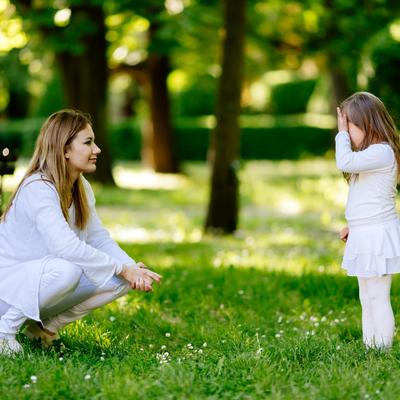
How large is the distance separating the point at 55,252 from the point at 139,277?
0.51m

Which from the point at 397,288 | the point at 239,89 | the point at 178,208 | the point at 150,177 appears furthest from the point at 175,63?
the point at 397,288

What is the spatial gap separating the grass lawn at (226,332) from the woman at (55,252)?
0.79 ft

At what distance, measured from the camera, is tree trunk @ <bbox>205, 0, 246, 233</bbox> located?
35.1ft

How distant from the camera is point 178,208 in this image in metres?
15.2

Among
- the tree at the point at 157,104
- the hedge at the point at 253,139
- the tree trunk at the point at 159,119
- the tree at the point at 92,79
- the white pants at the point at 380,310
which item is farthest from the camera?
the hedge at the point at 253,139

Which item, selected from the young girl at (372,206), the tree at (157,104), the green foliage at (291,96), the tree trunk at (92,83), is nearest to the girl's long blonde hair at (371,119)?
the young girl at (372,206)

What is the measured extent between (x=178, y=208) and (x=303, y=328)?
9.56 meters

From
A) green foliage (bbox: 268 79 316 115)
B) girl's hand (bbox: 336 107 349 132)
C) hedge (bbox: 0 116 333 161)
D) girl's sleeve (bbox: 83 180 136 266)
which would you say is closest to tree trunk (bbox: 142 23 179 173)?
hedge (bbox: 0 116 333 161)

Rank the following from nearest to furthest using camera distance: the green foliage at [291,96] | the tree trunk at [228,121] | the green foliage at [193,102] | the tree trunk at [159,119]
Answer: the tree trunk at [228,121], the tree trunk at [159,119], the green foliage at [193,102], the green foliage at [291,96]

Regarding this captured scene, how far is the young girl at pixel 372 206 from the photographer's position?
471cm

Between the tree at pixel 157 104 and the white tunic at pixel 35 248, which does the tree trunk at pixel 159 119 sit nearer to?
the tree at pixel 157 104

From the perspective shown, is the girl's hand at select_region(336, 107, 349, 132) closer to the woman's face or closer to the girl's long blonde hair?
the girl's long blonde hair

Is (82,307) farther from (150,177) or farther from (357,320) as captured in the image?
(150,177)

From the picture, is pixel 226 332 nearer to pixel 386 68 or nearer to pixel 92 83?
pixel 386 68
